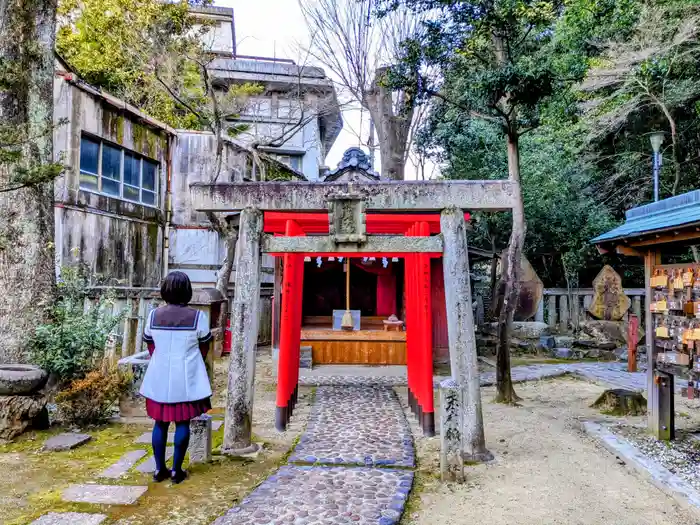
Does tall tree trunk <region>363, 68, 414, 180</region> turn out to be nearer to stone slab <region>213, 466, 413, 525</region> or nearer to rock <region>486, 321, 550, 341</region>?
rock <region>486, 321, 550, 341</region>

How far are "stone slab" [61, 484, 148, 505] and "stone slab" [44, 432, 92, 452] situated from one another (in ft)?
4.00

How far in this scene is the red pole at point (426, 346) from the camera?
6.47 metres

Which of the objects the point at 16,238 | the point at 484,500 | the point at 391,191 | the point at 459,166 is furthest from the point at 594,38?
the point at 16,238

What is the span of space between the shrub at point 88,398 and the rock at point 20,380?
347mm

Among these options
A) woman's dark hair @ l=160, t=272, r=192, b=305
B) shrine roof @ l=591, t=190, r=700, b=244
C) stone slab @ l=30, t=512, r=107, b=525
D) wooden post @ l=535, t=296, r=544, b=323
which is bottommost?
stone slab @ l=30, t=512, r=107, b=525

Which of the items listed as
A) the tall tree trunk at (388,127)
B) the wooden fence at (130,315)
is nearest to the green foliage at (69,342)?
the wooden fence at (130,315)

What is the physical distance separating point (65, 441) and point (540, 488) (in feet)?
16.6

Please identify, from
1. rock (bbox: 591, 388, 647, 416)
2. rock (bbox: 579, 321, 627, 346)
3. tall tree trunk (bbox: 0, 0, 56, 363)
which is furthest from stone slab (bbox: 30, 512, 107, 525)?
rock (bbox: 579, 321, 627, 346)

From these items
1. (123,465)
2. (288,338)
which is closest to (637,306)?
(288,338)

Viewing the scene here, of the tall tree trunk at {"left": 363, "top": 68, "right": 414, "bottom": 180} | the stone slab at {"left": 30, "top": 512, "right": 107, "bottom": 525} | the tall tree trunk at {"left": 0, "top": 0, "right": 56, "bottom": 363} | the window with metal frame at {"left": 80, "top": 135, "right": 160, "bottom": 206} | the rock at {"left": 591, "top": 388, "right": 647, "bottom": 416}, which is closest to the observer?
the stone slab at {"left": 30, "top": 512, "right": 107, "bottom": 525}

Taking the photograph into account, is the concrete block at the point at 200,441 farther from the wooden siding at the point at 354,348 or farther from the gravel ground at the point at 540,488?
the wooden siding at the point at 354,348

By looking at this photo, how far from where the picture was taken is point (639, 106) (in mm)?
12727

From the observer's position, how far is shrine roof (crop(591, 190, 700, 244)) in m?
5.27

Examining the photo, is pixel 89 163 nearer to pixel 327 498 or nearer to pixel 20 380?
pixel 20 380
